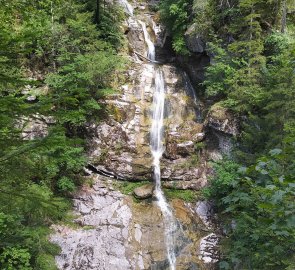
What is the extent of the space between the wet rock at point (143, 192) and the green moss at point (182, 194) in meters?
0.73

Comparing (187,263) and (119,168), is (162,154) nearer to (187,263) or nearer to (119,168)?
(119,168)

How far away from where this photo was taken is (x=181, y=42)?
17.7 metres

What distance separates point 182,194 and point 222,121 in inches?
141

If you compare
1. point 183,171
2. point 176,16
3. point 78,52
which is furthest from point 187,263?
point 176,16

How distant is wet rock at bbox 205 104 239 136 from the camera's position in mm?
13148

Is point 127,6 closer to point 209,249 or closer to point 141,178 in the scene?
point 141,178

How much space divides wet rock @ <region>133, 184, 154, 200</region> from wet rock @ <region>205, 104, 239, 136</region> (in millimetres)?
3874

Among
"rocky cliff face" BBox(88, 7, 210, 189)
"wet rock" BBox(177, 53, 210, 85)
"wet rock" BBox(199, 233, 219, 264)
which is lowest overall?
"wet rock" BBox(199, 233, 219, 264)

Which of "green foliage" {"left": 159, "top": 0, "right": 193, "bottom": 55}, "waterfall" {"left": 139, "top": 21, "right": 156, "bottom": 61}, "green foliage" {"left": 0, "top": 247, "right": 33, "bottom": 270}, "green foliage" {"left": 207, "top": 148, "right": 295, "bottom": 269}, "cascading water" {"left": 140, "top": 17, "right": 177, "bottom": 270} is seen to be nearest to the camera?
"green foliage" {"left": 207, "top": 148, "right": 295, "bottom": 269}

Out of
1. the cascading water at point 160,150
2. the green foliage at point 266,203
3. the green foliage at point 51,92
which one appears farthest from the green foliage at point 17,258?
the green foliage at point 266,203

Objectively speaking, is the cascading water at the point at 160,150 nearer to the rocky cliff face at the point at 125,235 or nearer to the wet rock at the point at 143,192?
the rocky cliff face at the point at 125,235

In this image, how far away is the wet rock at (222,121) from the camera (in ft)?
43.1

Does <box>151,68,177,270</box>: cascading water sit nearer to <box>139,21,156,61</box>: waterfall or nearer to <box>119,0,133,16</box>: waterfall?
<box>139,21,156,61</box>: waterfall

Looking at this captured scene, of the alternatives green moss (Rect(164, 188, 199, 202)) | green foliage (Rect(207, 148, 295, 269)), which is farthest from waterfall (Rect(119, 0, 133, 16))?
green foliage (Rect(207, 148, 295, 269))
